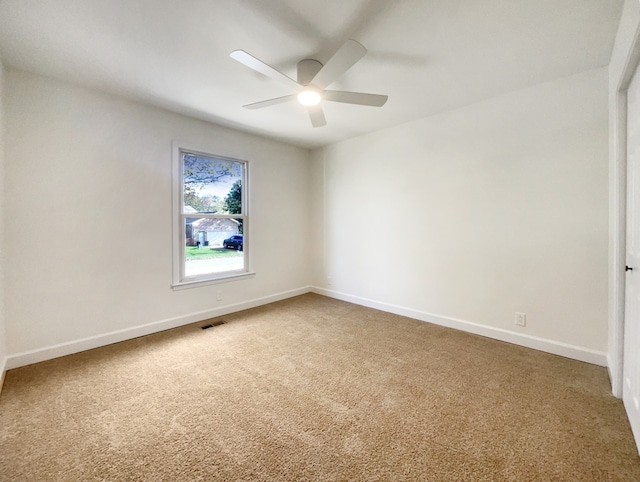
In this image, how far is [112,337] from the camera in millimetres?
2766

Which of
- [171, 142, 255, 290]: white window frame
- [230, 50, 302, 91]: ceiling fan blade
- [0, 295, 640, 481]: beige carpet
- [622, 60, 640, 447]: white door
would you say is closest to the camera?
[0, 295, 640, 481]: beige carpet

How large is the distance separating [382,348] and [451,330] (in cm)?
99

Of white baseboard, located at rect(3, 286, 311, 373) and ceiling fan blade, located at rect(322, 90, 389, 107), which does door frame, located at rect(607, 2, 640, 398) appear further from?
white baseboard, located at rect(3, 286, 311, 373)

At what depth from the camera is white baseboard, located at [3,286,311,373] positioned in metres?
2.33

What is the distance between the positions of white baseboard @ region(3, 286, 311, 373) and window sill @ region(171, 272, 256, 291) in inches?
13.9

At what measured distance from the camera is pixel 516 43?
196 centimetres

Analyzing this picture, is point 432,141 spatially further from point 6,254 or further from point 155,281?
point 6,254

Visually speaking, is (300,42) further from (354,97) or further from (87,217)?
(87,217)

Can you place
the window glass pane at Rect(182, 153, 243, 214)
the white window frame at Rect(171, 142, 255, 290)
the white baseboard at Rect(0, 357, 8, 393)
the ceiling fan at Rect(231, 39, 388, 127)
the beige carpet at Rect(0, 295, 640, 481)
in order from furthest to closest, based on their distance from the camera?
1. the window glass pane at Rect(182, 153, 243, 214)
2. the white window frame at Rect(171, 142, 255, 290)
3. the white baseboard at Rect(0, 357, 8, 393)
4. the ceiling fan at Rect(231, 39, 388, 127)
5. the beige carpet at Rect(0, 295, 640, 481)

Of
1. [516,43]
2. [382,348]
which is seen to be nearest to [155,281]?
[382,348]

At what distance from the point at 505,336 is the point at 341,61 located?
9.84 ft

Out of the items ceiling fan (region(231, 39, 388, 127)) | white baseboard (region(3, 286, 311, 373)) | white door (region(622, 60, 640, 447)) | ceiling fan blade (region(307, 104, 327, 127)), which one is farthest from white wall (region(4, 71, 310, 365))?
white door (region(622, 60, 640, 447))

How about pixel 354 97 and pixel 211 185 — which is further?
pixel 211 185

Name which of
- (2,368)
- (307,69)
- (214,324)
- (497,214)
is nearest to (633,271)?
(497,214)
